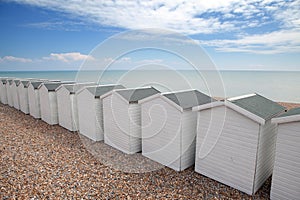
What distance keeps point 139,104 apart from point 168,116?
65.4 inches

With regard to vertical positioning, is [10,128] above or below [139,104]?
below

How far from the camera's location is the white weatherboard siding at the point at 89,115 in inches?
390

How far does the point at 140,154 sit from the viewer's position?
8.59 metres

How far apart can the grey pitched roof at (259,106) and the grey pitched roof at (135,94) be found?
12.5ft

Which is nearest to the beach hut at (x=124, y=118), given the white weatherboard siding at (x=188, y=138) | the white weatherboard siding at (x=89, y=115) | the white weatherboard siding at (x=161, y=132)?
the white weatherboard siding at (x=161, y=132)

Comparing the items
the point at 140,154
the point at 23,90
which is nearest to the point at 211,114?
the point at 140,154

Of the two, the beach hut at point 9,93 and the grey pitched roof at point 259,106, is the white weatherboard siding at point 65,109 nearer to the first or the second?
the grey pitched roof at point 259,106

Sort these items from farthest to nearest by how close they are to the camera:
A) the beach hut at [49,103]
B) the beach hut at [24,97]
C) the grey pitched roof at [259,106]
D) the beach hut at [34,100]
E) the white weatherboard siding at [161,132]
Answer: the beach hut at [24,97] → the beach hut at [34,100] → the beach hut at [49,103] → the white weatherboard siding at [161,132] → the grey pitched roof at [259,106]

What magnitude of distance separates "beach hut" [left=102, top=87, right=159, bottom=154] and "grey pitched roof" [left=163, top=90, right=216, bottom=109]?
166 cm

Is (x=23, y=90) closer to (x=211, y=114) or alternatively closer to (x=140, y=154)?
(x=140, y=154)

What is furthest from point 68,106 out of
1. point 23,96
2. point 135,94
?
point 23,96

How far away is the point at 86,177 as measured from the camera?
6625 millimetres

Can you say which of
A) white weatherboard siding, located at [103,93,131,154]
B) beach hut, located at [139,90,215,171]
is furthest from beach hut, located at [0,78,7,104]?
beach hut, located at [139,90,215,171]

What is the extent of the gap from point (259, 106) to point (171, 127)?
2785 mm
